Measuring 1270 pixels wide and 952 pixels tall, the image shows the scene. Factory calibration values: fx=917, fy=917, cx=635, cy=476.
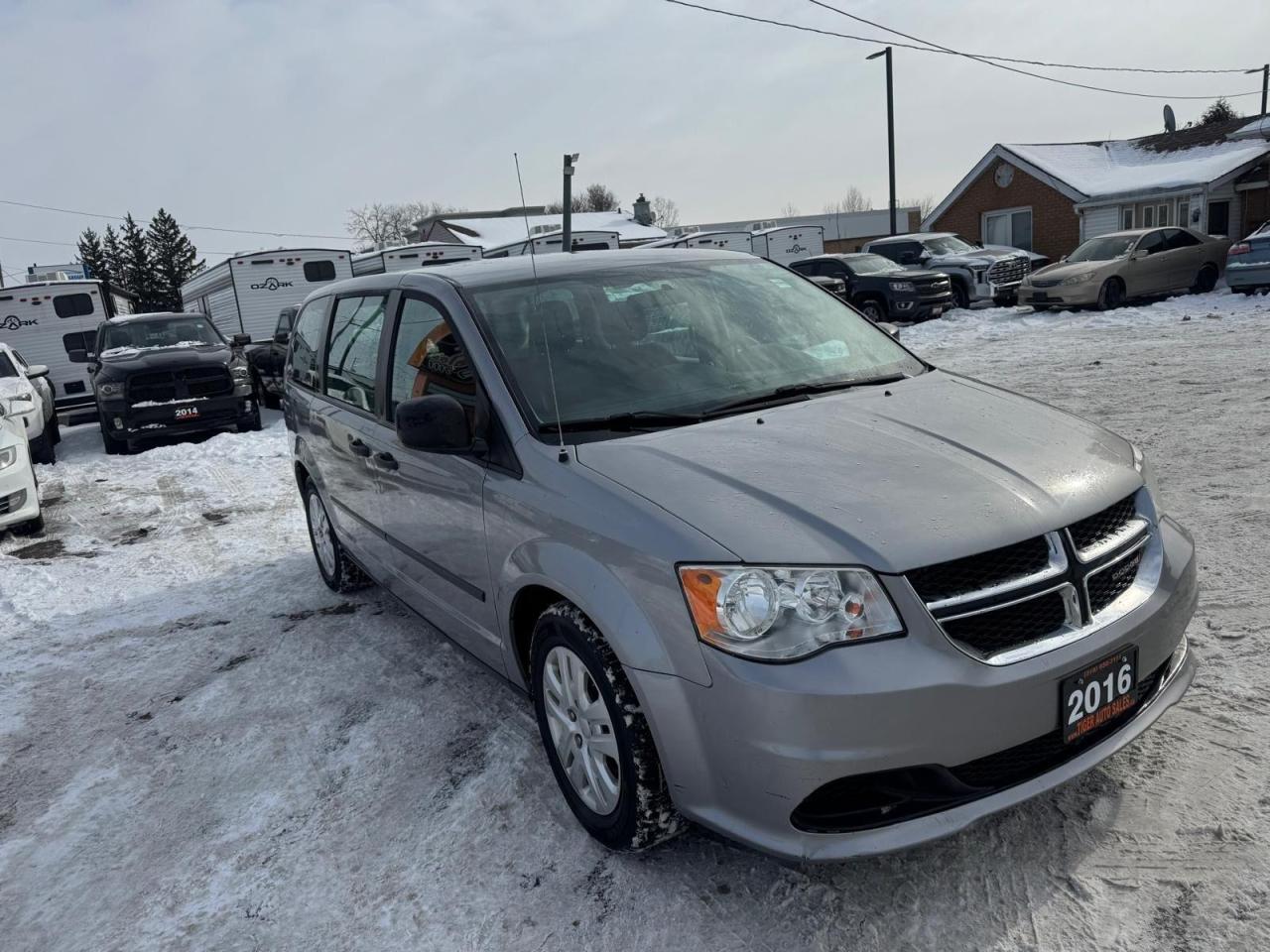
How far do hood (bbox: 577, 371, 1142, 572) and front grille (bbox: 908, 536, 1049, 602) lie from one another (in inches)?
1.3

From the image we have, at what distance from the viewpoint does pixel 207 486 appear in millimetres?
9188

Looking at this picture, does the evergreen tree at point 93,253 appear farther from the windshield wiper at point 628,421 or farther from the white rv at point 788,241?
the windshield wiper at point 628,421

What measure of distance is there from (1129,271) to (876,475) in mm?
18126

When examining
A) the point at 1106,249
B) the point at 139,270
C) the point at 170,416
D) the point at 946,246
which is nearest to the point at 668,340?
the point at 170,416

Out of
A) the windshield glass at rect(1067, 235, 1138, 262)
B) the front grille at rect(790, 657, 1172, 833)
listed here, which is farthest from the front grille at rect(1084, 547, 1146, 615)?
the windshield glass at rect(1067, 235, 1138, 262)

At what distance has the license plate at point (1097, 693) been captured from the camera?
2.35m

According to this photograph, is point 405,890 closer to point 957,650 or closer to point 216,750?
point 216,750

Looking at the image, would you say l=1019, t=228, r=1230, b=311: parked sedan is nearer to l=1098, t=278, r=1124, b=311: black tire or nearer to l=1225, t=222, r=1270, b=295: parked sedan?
l=1098, t=278, r=1124, b=311: black tire

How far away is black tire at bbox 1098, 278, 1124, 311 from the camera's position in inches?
691

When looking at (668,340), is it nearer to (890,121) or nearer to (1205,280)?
(1205,280)

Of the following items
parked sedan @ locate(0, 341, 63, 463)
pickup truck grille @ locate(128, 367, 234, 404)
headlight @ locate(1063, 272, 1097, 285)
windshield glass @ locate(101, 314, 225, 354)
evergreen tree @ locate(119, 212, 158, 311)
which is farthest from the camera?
evergreen tree @ locate(119, 212, 158, 311)

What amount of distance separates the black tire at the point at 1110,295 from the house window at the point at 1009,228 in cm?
1427

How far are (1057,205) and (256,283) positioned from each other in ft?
80.8

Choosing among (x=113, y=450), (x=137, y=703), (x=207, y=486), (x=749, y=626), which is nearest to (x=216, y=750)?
(x=137, y=703)
